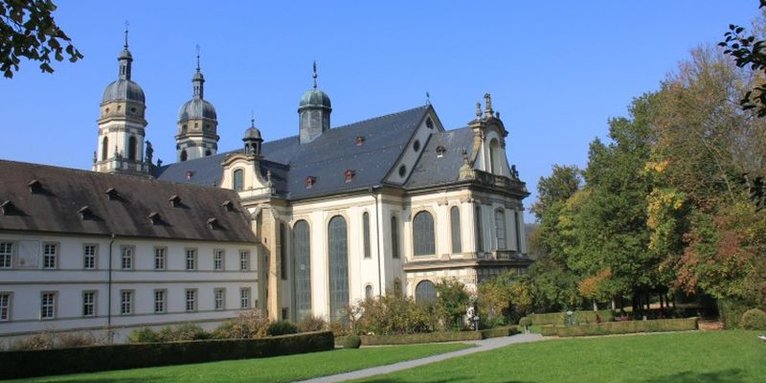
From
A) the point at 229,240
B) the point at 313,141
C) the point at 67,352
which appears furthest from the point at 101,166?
the point at 67,352

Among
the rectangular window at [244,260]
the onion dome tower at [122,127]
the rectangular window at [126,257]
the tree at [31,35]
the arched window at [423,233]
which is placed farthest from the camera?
the onion dome tower at [122,127]

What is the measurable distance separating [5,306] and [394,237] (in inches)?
969

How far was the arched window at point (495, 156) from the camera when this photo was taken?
5112 centimetres

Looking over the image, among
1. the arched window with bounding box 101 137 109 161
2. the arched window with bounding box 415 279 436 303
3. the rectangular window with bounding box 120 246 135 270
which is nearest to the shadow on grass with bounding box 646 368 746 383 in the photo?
the arched window with bounding box 415 279 436 303

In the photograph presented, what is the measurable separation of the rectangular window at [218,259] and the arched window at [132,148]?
31.2 metres

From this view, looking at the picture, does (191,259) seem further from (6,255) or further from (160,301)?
(6,255)

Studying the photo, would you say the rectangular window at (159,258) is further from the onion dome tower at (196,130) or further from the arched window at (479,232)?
the onion dome tower at (196,130)

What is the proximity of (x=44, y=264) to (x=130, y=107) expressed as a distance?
3992 cm

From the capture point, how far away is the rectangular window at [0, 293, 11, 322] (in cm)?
3444

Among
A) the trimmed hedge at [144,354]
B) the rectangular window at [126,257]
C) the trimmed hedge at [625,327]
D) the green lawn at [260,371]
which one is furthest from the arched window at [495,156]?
the rectangular window at [126,257]

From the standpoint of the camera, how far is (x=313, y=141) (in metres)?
59.0

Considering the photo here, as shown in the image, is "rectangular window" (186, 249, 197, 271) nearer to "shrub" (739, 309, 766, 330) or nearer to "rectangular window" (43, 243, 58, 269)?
"rectangular window" (43, 243, 58, 269)

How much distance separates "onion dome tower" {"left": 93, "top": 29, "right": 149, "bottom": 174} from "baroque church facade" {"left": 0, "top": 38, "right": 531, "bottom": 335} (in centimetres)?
2151

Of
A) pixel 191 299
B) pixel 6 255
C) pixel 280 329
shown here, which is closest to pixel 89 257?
pixel 6 255
